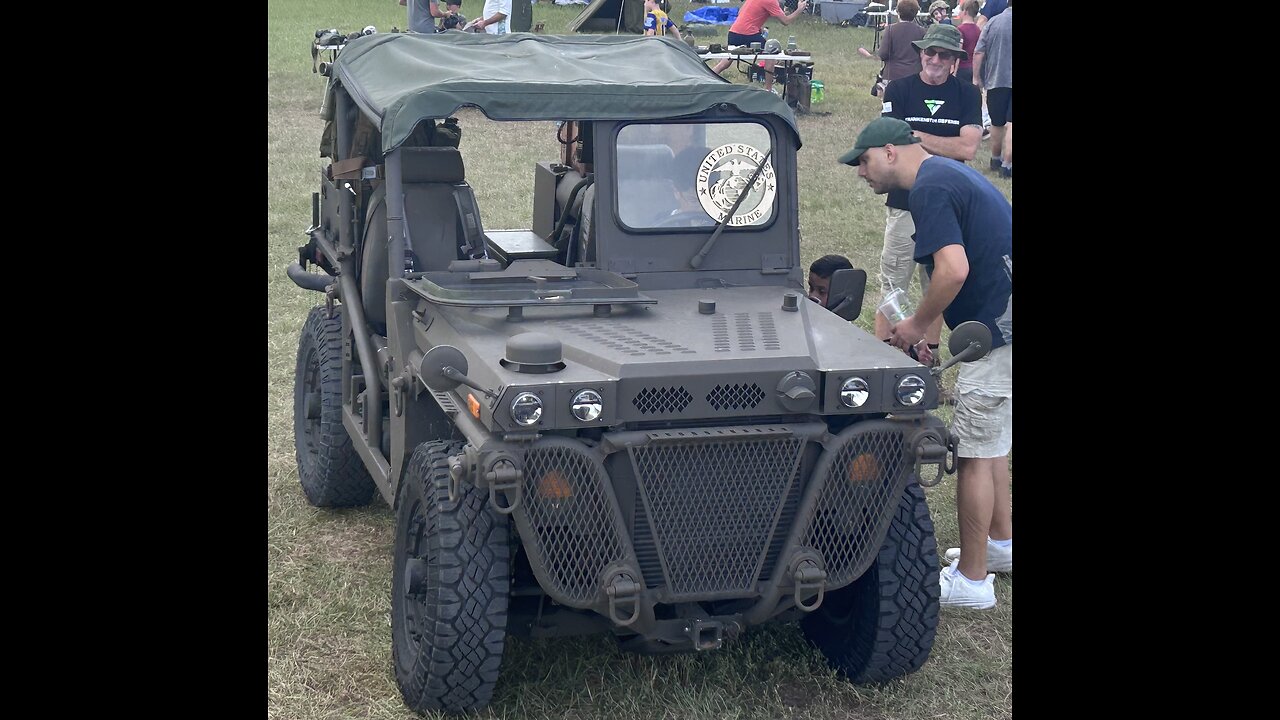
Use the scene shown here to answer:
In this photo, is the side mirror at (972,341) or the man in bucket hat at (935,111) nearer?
the side mirror at (972,341)

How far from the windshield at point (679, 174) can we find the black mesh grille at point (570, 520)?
4.99ft

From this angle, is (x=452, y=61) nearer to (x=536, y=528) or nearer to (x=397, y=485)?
(x=397, y=485)

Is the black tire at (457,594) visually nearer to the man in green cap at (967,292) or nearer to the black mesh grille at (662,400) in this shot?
the black mesh grille at (662,400)

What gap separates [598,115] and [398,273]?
3.23 feet

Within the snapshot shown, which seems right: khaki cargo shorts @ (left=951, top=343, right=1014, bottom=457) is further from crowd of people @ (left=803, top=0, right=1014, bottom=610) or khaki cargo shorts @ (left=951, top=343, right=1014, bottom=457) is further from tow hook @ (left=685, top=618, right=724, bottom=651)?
tow hook @ (left=685, top=618, right=724, bottom=651)

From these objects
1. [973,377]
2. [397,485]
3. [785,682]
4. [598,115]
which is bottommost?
[785,682]

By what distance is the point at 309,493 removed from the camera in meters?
7.16

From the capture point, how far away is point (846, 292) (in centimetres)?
587

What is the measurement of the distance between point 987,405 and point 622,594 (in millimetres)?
2052

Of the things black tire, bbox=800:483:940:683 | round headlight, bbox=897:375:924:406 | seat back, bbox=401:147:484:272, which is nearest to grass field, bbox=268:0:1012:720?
black tire, bbox=800:483:940:683

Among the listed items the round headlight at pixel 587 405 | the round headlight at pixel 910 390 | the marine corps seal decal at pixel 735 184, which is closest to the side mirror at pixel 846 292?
the marine corps seal decal at pixel 735 184

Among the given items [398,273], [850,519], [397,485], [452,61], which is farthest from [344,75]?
[850,519]

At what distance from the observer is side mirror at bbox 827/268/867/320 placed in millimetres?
5844

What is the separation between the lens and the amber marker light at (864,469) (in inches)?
192
